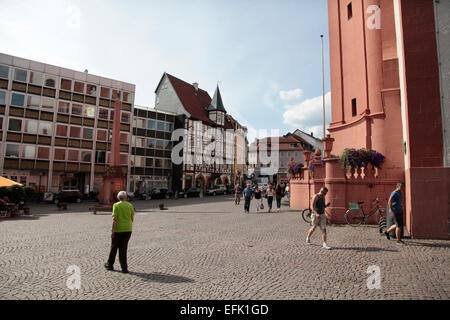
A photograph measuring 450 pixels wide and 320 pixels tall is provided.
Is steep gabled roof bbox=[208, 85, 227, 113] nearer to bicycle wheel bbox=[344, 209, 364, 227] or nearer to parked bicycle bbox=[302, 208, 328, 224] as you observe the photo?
parked bicycle bbox=[302, 208, 328, 224]

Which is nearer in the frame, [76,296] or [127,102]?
[76,296]

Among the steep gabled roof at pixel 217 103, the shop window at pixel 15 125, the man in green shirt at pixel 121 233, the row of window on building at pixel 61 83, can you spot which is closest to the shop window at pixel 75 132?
the row of window on building at pixel 61 83

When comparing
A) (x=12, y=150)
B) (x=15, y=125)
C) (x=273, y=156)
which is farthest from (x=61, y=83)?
(x=273, y=156)

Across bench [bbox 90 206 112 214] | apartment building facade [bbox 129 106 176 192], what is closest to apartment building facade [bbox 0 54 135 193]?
apartment building facade [bbox 129 106 176 192]

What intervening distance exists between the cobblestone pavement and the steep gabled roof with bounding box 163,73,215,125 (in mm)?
42664

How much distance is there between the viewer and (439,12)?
32.3 ft

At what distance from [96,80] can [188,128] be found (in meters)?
15.4

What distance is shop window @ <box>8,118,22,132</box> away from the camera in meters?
34.3

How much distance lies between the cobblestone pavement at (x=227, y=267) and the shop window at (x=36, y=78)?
32.2 meters

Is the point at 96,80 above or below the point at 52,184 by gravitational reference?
above

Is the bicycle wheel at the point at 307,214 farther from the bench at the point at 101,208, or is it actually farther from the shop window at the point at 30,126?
the shop window at the point at 30,126
